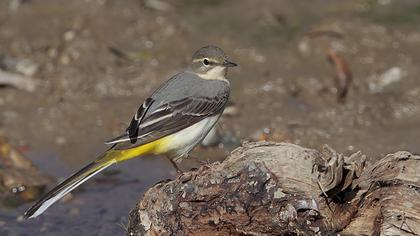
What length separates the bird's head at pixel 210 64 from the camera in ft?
29.8

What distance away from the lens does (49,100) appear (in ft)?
37.6

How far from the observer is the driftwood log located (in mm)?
6430

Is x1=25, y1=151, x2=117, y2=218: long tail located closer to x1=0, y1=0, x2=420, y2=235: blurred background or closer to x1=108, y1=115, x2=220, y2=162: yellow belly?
x1=108, y1=115, x2=220, y2=162: yellow belly

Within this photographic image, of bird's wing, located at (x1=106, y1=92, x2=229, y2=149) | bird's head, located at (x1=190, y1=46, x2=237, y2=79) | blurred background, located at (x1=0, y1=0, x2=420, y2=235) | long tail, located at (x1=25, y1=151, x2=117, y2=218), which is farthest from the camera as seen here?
blurred background, located at (x1=0, y1=0, x2=420, y2=235)

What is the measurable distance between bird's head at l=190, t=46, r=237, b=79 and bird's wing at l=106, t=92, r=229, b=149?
0.43m

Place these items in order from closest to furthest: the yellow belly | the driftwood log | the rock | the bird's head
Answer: the driftwood log
the yellow belly
the bird's head
the rock

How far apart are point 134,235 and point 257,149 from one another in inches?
45.9

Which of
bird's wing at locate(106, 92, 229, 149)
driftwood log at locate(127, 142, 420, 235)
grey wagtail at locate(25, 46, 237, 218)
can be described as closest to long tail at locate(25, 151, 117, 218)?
grey wagtail at locate(25, 46, 237, 218)

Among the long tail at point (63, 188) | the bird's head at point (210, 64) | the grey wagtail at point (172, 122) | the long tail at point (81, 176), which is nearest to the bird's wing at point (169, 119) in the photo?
the grey wagtail at point (172, 122)

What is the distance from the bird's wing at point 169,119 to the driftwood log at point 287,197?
94 centimetres

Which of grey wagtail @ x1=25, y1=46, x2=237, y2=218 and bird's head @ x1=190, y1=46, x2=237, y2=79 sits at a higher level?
bird's head @ x1=190, y1=46, x2=237, y2=79

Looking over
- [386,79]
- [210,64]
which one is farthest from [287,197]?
[386,79]

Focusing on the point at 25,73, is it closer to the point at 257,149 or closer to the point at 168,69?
the point at 168,69

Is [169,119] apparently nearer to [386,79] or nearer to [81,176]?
[81,176]
